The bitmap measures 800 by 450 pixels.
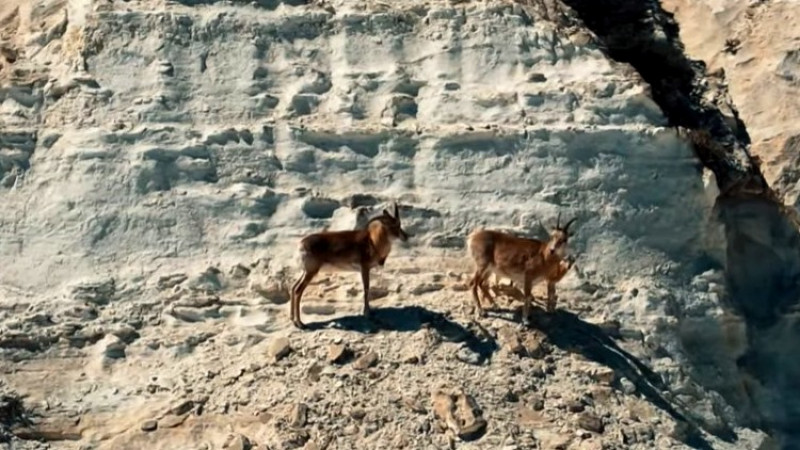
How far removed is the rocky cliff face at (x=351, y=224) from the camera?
17.2 m

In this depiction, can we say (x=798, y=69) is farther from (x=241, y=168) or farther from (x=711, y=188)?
(x=241, y=168)

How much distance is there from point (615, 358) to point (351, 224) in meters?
2.88

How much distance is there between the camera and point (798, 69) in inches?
880

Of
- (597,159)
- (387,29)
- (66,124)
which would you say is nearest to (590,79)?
(597,159)

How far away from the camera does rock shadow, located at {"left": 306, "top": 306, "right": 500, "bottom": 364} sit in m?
17.7

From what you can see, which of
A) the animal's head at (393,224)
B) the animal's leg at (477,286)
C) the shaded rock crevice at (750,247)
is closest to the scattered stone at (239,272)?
the animal's head at (393,224)

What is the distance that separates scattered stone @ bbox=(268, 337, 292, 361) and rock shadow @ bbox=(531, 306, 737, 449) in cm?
231

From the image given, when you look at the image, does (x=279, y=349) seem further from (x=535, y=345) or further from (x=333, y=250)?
(x=535, y=345)

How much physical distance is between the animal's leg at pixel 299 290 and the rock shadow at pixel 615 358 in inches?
83.0

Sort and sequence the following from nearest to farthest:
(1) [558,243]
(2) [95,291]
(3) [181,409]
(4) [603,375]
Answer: (3) [181,409], (4) [603,375], (1) [558,243], (2) [95,291]

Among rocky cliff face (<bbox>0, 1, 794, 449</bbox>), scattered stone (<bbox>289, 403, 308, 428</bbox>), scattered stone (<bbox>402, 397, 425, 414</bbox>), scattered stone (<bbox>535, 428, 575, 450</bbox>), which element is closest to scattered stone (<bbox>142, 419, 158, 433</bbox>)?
rocky cliff face (<bbox>0, 1, 794, 449</bbox>)

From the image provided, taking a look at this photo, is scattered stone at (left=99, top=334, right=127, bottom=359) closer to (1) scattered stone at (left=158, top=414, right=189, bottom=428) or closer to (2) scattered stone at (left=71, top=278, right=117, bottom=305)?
(2) scattered stone at (left=71, top=278, right=117, bottom=305)

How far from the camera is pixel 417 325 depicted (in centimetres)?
1784

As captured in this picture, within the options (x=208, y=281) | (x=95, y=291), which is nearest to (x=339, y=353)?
(x=208, y=281)
